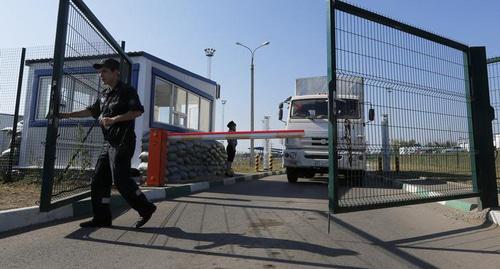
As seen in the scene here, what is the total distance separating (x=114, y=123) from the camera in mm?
4793

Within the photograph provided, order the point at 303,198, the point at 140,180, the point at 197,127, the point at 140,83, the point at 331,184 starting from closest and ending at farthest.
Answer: the point at 331,184 < the point at 303,198 < the point at 140,180 < the point at 140,83 < the point at 197,127

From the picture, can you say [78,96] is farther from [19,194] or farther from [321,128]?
[321,128]

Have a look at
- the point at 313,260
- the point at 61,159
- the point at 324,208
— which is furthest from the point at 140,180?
the point at 313,260

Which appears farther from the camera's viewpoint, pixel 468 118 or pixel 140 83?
pixel 140 83

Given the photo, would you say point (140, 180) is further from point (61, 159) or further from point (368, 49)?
point (368, 49)

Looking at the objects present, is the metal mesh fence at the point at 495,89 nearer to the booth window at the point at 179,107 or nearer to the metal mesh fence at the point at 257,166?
the metal mesh fence at the point at 257,166

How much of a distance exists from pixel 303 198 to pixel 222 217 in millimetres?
2943

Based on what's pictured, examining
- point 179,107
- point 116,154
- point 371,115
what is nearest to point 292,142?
point 179,107

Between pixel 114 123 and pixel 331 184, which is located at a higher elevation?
pixel 114 123

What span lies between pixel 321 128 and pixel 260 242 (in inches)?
298

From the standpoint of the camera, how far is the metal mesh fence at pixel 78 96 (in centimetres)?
519

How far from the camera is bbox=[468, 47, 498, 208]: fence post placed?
20.2 ft

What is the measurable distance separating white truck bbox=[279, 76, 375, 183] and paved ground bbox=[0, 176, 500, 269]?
931mm

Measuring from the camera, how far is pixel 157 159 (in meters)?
8.55
